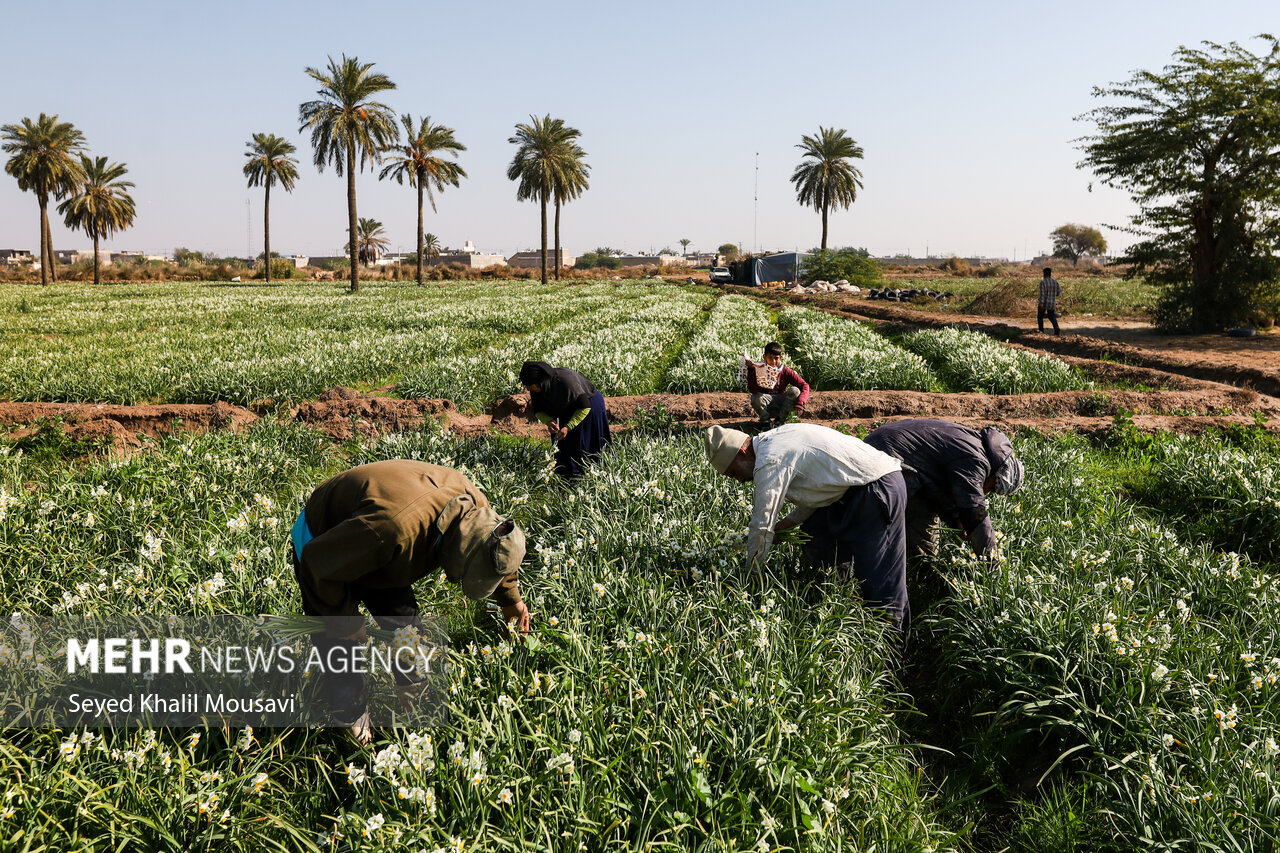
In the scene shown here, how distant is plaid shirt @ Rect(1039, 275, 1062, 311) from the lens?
19.2 m

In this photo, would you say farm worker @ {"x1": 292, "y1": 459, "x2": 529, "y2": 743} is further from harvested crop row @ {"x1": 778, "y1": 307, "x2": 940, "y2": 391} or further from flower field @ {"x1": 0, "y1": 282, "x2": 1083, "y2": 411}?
harvested crop row @ {"x1": 778, "y1": 307, "x2": 940, "y2": 391}

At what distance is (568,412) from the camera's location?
6914mm

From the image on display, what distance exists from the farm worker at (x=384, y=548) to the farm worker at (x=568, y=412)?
324cm

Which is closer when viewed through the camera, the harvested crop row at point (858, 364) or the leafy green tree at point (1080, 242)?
the harvested crop row at point (858, 364)

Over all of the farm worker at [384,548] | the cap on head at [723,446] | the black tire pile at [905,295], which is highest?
the black tire pile at [905,295]

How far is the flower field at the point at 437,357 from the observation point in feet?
37.3

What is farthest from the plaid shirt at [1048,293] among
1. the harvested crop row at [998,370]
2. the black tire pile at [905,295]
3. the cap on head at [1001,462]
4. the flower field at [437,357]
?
the black tire pile at [905,295]

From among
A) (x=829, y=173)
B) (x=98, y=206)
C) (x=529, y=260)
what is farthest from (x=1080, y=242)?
(x=98, y=206)

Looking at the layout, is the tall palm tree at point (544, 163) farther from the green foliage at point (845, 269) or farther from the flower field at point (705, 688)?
the flower field at point (705, 688)

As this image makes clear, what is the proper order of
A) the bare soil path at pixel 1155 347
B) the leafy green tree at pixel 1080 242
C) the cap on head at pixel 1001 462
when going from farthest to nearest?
the leafy green tree at pixel 1080 242, the bare soil path at pixel 1155 347, the cap on head at pixel 1001 462

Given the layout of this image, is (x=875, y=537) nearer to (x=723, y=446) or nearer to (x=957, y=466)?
(x=957, y=466)

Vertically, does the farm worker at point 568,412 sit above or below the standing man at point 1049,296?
below

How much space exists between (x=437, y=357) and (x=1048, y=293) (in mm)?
16506

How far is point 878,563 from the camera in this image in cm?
418
